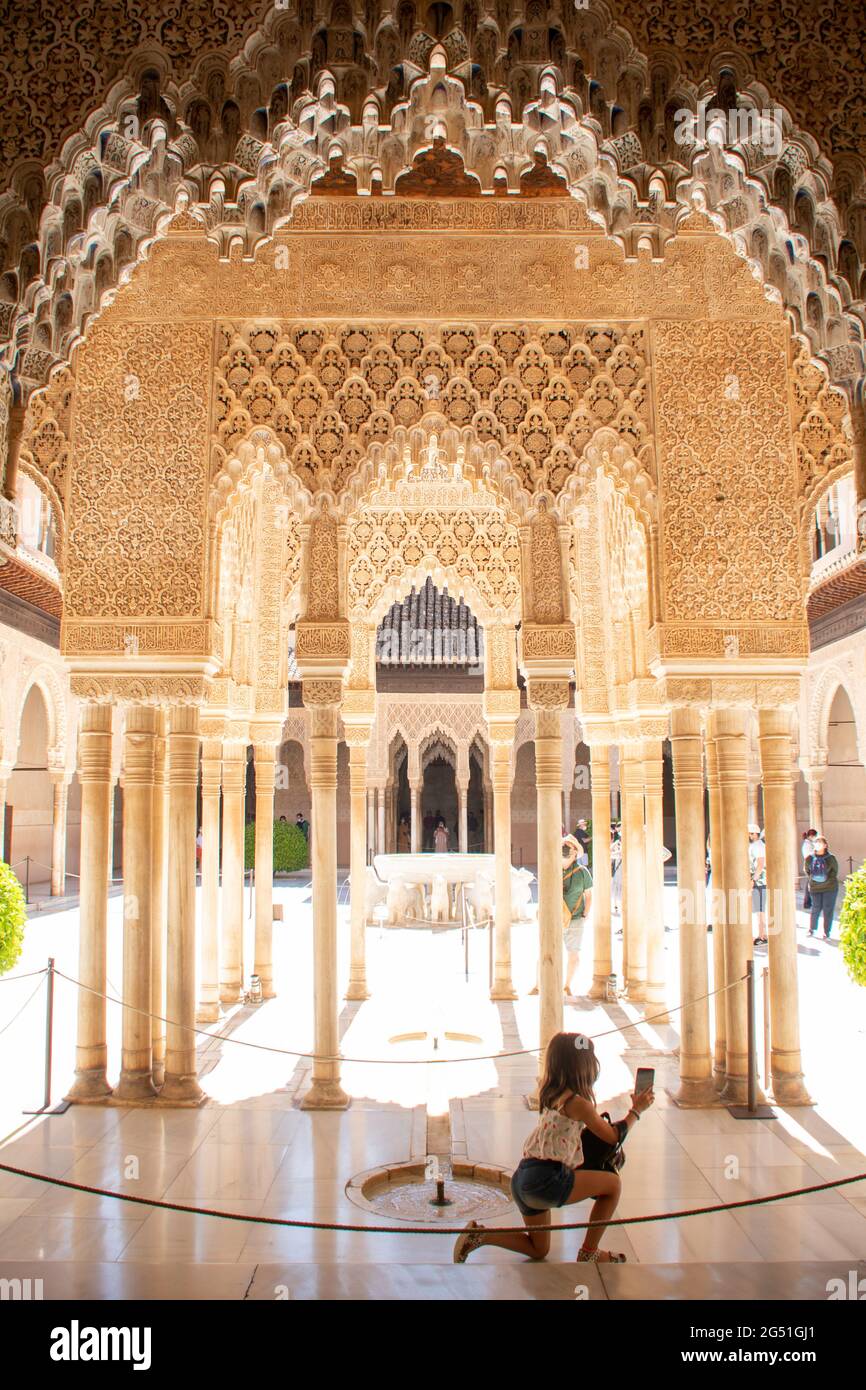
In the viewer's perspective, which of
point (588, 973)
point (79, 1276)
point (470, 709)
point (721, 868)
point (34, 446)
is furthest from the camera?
point (470, 709)

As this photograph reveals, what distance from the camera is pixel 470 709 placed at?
19.9 metres

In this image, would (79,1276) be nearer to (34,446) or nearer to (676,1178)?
(676,1178)

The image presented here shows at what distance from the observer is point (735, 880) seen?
554 centimetres

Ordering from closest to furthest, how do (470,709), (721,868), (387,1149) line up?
(387,1149)
(721,868)
(470,709)

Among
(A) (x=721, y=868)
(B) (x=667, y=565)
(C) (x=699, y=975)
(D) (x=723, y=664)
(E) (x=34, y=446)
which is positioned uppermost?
(E) (x=34, y=446)

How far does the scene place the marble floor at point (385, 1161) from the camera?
2879 millimetres

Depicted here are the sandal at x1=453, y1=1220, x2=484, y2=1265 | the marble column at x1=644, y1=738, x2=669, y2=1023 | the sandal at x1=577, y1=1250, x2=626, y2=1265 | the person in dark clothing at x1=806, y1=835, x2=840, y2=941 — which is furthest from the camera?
the person in dark clothing at x1=806, y1=835, x2=840, y2=941

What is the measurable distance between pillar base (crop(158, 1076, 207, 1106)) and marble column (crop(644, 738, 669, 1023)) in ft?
11.1

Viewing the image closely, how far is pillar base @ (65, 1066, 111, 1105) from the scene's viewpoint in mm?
5312

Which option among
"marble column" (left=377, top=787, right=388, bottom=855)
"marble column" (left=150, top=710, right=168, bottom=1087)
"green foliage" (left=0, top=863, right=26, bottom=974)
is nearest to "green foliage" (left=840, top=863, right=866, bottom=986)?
"marble column" (left=150, top=710, right=168, bottom=1087)

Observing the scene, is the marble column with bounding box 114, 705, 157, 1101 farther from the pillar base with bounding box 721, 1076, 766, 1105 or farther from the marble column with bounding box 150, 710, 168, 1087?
the pillar base with bounding box 721, 1076, 766, 1105

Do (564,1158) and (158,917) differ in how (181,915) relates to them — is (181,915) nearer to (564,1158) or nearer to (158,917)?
(158,917)
